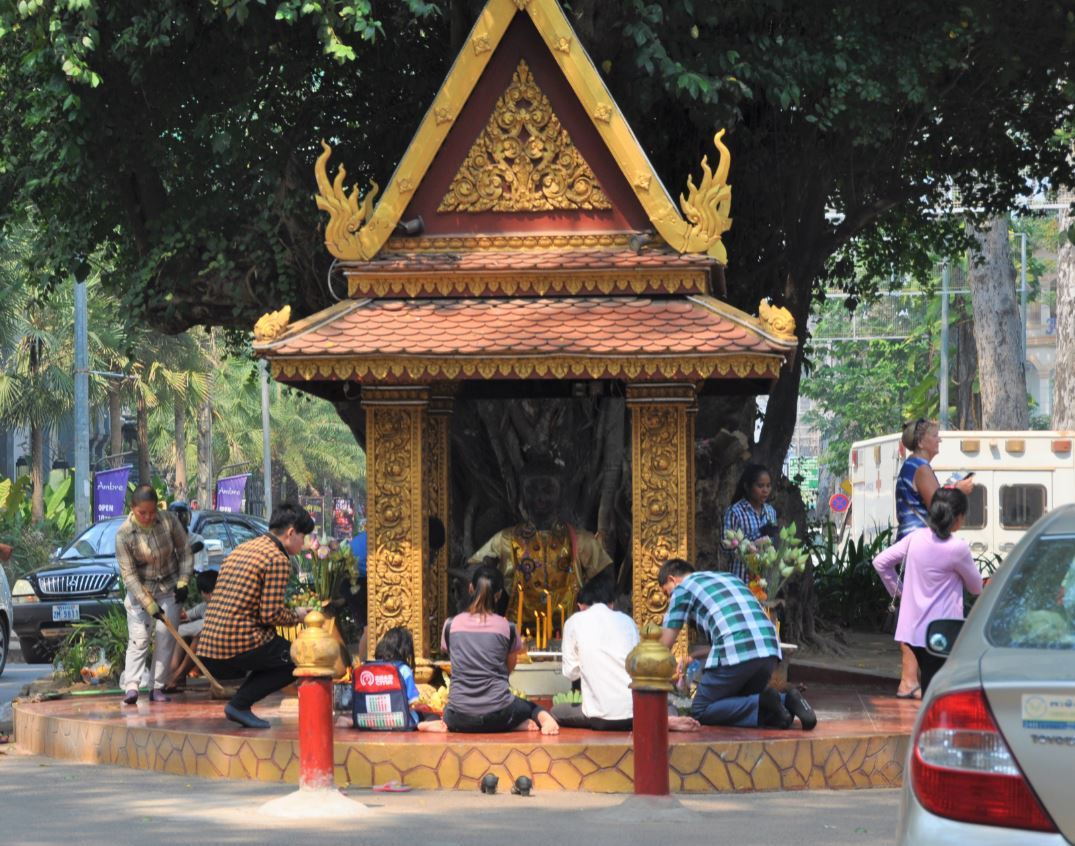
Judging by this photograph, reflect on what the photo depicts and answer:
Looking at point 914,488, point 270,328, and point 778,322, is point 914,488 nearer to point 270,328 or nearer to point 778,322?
point 778,322

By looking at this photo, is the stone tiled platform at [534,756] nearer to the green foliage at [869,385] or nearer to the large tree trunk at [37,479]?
the large tree trunk at [37,479]

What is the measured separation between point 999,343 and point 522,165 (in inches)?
764

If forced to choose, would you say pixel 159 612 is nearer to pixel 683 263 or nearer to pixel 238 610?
pixel 238 610

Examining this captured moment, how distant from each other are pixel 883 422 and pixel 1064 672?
54.8m

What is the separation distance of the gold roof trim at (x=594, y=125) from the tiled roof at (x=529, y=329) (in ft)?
1.53

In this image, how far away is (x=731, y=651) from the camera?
1027 cm

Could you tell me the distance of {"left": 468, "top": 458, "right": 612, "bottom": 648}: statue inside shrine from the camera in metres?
12.7

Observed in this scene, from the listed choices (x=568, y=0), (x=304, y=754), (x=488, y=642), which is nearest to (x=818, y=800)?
(x=488, y=642)

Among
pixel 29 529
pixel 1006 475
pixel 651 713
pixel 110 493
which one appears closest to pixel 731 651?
pixel 651 713

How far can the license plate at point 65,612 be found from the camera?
1866 centimetres

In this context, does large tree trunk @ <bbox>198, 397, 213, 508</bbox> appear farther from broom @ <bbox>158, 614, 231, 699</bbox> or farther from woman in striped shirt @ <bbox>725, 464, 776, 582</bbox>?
woman in striped shirt @ <bbox>725, 464, 776, 582</bbox>

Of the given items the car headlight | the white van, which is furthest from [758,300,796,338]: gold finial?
the car headlight

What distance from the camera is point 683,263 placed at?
462 inches

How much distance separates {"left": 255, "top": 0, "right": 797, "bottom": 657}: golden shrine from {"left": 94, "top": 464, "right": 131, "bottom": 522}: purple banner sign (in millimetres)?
16026
